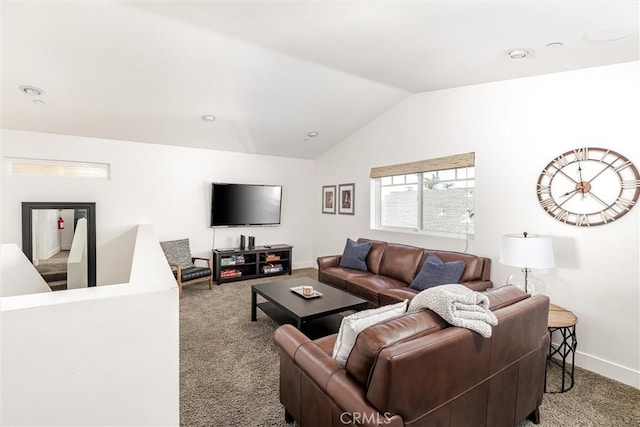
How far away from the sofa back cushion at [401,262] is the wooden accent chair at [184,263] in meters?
2.69

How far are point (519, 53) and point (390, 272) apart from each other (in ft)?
9.05

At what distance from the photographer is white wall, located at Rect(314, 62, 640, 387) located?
8.30 ft

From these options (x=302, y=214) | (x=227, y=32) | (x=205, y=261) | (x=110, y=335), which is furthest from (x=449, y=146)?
(x=205, y=261)

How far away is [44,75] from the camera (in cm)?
310

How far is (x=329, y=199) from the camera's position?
6.15 m

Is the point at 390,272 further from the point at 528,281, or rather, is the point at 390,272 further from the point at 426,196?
the point at 528,281

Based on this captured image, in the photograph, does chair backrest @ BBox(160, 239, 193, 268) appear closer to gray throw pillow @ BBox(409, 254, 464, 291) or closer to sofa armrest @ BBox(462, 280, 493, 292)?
gray throw pillow @ BBox(409, 254, 464, 291)

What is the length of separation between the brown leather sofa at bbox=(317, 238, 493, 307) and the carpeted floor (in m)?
1.08

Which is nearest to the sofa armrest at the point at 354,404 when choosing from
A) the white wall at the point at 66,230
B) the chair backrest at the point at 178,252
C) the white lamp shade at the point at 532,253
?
the white lamp shade at the point at 532,253

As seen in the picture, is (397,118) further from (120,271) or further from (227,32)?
(120,271)

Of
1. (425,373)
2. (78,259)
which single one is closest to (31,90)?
(78,259)

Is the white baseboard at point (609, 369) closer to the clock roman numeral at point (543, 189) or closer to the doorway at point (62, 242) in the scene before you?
the clock roman numeral at point (543, 189)

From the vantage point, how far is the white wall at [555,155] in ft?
8.30

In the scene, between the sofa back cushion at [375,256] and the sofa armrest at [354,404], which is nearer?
the sofa armrest at [354,404]
